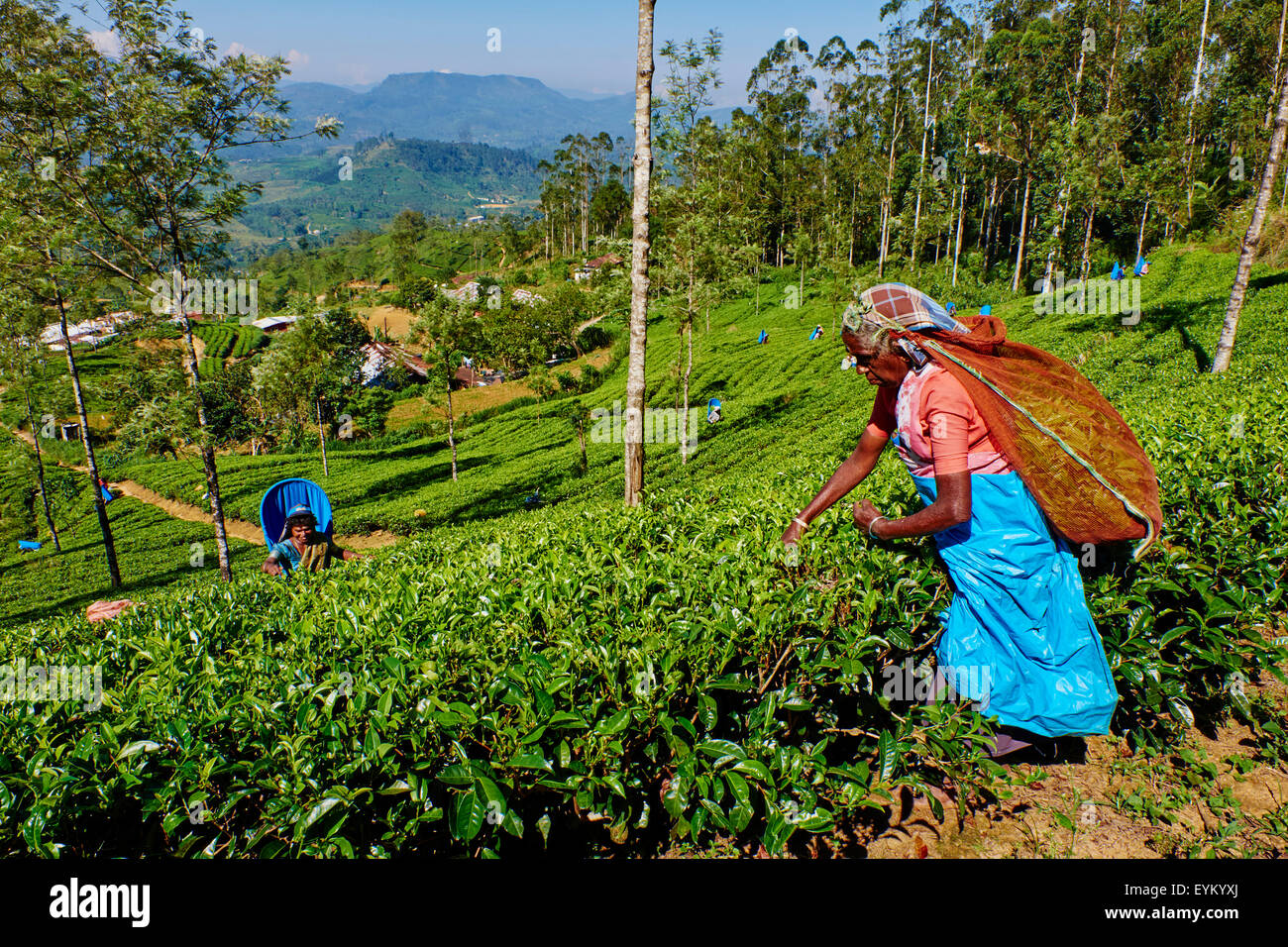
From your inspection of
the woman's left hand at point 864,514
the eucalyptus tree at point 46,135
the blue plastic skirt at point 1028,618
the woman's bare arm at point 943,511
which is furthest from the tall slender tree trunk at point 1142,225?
the eucalyptus tree at point 46,135

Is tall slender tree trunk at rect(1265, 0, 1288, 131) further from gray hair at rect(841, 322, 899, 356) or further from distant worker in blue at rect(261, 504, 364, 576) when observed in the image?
distant worker in blue at rect(261, 504, 364, 576)

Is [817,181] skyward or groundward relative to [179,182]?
skyward

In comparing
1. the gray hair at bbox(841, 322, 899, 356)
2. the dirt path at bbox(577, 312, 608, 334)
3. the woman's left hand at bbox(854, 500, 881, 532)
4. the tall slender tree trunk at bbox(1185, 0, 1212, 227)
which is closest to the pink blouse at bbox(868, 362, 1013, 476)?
the gray hair at bbox(841, 322, 899, 356)

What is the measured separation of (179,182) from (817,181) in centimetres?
5433

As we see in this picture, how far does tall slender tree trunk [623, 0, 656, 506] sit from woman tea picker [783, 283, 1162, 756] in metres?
4.27

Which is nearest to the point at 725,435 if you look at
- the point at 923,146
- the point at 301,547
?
the point at 301,547

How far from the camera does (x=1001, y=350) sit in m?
Answer: 2.62

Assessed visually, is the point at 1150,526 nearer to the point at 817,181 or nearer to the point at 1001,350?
the point at 1001,350

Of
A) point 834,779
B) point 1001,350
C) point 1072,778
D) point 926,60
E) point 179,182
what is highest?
point 926,60

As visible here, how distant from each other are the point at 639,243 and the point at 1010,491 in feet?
20.3

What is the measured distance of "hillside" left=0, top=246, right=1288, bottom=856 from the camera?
1.92 metres
